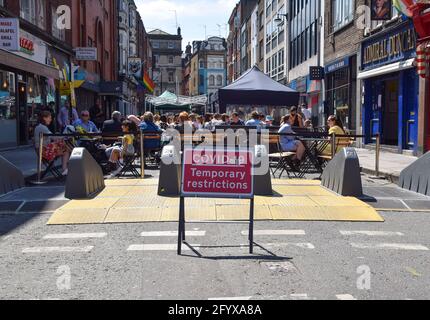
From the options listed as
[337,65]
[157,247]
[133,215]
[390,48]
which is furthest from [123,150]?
[337,65]

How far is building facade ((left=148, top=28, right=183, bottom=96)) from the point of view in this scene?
414 feet

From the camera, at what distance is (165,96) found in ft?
127

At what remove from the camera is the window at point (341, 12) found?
24516mm

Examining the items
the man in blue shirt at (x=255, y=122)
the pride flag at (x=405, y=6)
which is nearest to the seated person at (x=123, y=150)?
the man in blue shirt at (x=255, y=122)

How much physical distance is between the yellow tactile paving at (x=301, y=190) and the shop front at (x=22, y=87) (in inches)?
446

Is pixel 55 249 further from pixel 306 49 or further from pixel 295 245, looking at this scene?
pixel 306 49

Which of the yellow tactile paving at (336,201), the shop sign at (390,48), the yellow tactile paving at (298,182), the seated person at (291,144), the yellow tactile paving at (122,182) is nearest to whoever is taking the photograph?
the yellow tactile paving at (336,201)

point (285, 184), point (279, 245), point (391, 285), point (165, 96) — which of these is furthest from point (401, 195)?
point (165, 96)

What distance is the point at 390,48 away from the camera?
19.6 meters

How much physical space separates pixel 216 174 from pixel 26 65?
51.3 feet

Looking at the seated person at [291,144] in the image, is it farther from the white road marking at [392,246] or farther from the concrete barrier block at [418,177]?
the white road marking at [392,246]

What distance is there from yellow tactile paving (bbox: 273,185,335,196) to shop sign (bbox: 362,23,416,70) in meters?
9.92
